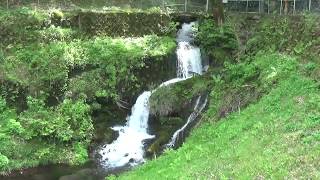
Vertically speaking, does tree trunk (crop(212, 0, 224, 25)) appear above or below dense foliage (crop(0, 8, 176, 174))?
above

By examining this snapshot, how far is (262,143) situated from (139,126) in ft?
31.9

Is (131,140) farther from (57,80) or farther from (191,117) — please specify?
(57,80)

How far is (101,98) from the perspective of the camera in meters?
25.7

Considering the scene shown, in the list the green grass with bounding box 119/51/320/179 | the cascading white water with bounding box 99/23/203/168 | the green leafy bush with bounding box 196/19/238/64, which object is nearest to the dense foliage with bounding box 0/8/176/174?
the cascading white water with bounding box 99/23/203/168

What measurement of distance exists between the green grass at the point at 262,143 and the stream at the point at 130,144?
2170 millimetres

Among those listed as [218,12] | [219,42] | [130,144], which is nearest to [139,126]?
[130,144]

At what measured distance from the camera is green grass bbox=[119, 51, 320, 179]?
14.0 m

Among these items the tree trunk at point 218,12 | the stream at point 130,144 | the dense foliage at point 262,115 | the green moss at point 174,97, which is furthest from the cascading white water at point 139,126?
the dense foliage at point 262,115

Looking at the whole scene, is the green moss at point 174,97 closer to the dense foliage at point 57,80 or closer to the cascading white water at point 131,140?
the cascading white water at point 131,140

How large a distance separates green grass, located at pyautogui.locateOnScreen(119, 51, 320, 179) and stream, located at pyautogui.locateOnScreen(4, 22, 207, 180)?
217 centimetres

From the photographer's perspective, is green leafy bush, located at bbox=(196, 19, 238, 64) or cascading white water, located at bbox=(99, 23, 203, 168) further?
green leafy bush, located at bbox=(196, 19, 238, 64)

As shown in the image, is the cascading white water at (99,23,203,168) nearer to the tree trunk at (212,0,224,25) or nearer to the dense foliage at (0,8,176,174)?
the dense foliage at (0,8,176,174)

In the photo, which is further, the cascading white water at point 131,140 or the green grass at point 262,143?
the cascading white water at point 131,140

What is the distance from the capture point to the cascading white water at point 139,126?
23.0 metres
